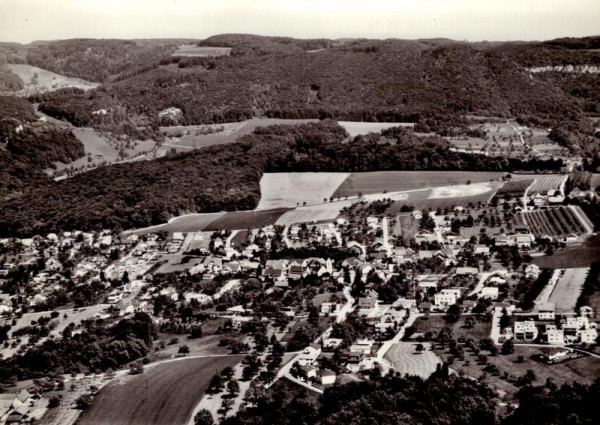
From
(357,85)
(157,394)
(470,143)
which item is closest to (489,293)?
(157,394)

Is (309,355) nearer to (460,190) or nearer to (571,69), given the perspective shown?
(460,190)

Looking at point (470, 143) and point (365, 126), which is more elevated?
point (470, 143)

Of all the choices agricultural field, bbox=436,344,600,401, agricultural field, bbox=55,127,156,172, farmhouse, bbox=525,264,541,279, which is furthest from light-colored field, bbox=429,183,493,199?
agricultural field, bbox=55,127,156,172

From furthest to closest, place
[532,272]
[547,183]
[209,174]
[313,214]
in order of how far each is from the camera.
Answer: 1. [209,174]
2. [547,183]
3. [313,214]
4. [532,272]

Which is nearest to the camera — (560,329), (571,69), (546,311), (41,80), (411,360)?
(411,360)

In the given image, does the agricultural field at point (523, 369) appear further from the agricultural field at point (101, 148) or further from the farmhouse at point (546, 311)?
the agricultural field at point (101, 148)

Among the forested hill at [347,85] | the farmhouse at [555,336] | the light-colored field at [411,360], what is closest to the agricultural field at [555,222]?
the farmhouse at [555,336]

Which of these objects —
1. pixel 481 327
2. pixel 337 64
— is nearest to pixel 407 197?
pixel 481 327

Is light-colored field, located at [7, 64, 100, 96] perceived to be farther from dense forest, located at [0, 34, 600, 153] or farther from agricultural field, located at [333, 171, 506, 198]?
agricultural field, located at [333, 171, 506, 198]
